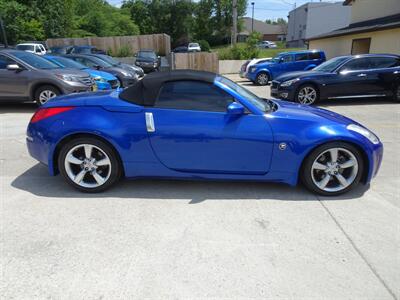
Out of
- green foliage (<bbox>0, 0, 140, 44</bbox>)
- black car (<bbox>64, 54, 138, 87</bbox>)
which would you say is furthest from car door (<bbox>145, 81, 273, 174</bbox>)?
green foliage (<bbox>0, 0, 140, 44</bbox>)

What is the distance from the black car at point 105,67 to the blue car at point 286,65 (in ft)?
22.5

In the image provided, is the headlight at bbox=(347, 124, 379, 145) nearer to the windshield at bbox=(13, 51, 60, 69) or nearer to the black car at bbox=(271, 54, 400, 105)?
the black car at bbox=(271, 54, 400, 105)

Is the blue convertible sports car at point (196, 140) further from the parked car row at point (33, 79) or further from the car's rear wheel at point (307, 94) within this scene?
the car's rear wheel at point (307, 94)

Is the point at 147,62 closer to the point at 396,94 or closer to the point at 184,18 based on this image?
the point at 396,94

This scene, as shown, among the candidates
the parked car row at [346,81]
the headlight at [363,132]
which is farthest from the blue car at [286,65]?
the headlight at [363,132]

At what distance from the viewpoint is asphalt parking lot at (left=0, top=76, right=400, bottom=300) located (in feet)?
7.42

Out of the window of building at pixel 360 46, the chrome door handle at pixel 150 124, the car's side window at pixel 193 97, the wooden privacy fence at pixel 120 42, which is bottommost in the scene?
the chrome door handle at pixel 150 124

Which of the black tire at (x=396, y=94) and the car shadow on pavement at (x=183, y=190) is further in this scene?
the black tire at (x=396, y=94)

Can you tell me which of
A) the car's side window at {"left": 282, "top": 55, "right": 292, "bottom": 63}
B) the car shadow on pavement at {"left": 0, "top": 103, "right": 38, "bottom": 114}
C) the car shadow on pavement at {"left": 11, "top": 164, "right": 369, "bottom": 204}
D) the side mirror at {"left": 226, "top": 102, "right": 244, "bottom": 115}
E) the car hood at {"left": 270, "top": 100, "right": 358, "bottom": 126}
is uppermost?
the car's side window at {"left": 282, "top": 55, "right": 292, "bottom": 63}

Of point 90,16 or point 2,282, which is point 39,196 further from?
point 90,16

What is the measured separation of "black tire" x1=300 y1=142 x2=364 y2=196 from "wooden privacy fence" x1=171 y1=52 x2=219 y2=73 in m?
18.6

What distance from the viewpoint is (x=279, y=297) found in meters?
2.17

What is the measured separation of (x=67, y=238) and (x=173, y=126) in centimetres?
150

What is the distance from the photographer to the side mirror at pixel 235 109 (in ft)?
11.1
